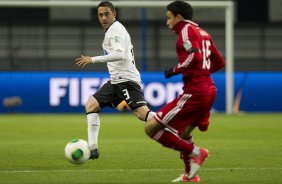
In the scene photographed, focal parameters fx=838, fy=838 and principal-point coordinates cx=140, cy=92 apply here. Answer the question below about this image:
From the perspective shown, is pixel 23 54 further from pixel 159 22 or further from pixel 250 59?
pixel 250 59

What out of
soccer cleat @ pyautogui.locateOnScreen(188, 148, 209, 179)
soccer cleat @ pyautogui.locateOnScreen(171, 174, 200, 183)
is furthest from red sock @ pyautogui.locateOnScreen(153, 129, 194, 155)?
soccer cleat @ pyautogui.locateOnScreen(171, 174, 200, 183)

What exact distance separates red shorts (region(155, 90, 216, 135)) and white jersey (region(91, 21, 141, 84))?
2354 millimetres

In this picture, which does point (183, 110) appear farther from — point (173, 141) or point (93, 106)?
point (93, 106)

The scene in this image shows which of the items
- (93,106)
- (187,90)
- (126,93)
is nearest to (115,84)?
(126,93)

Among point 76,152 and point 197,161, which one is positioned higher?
point 197,161

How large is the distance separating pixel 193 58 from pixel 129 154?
437 cm

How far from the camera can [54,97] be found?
83.3ft

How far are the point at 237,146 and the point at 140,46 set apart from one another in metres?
16.2

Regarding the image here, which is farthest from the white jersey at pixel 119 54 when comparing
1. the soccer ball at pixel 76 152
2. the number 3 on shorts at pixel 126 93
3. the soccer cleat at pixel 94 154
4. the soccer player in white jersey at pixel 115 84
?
the soccer ball at pixel 76 152

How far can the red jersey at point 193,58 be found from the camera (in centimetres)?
912

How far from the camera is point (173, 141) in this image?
926 centimetres

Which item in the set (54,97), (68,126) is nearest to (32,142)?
(68,126)

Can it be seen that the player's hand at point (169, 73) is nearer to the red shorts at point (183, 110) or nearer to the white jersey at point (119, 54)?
the red shorts at point (183, 110)

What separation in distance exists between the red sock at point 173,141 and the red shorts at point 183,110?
3.4 inches
